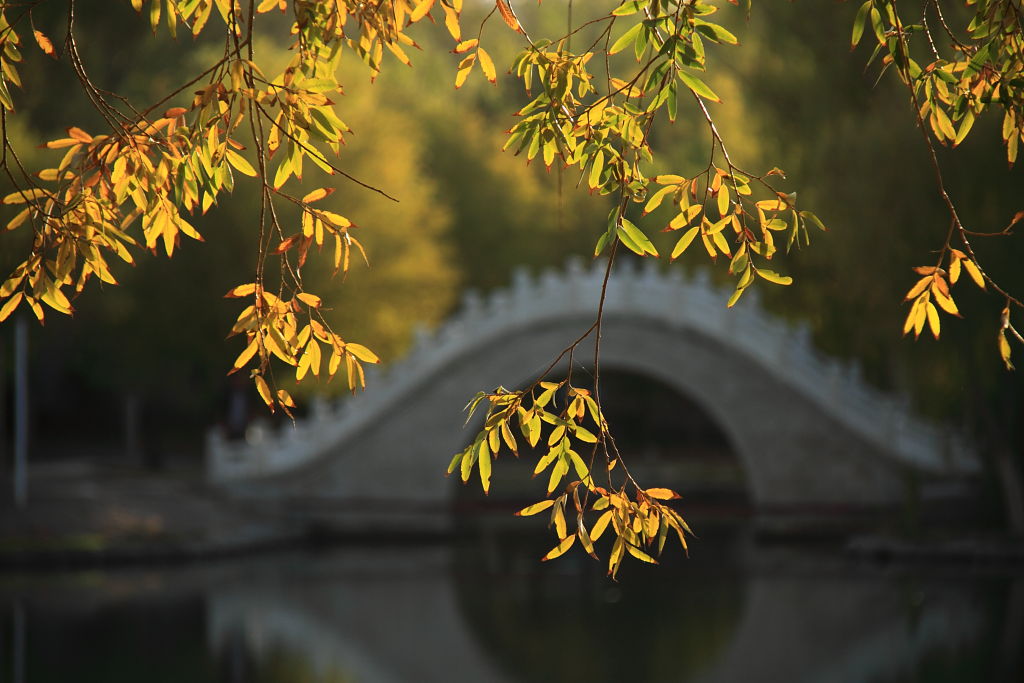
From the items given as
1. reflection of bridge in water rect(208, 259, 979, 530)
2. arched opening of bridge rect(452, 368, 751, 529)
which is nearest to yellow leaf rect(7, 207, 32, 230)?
reflection of bridge in water rect(208, 259, 979, 530)

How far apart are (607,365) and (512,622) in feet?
21.9

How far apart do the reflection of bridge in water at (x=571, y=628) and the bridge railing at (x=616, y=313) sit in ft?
10.5

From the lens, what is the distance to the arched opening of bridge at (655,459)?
21.0 meters

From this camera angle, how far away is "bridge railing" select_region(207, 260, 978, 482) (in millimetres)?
17922

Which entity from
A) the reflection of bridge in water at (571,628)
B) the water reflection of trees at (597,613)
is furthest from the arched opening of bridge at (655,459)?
the reflection of bridge in water at (571,628)

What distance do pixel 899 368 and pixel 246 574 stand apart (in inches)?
316

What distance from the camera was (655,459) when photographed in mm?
24891

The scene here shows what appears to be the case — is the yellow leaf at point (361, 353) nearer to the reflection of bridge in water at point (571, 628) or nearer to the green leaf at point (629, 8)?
the green leaf at point (629, 8)

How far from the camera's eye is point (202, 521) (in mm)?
16547

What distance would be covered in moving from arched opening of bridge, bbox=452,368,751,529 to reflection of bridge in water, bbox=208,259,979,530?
874 mm

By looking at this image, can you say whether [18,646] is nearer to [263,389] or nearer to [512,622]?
[512,622]

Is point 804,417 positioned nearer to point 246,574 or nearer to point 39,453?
point 246,574

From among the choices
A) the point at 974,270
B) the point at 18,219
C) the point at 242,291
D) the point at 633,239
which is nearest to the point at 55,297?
the point at 18,219

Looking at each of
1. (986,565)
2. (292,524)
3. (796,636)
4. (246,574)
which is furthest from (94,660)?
(986,565)
